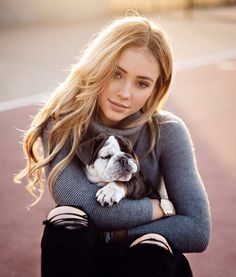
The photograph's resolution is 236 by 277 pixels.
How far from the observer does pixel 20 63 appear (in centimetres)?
855

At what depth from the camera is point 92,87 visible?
250cm

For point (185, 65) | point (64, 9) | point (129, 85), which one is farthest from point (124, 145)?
point (64, 9)

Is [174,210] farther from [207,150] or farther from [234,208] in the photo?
[207,150]

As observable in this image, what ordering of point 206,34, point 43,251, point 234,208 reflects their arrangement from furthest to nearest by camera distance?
point 206,34, point 234,208, point 43,251

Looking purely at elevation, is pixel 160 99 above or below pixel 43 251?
above

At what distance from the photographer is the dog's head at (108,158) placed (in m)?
2.32

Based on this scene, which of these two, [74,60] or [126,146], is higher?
[126,146]

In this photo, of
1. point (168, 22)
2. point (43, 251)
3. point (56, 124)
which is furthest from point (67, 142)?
point (168, 22)

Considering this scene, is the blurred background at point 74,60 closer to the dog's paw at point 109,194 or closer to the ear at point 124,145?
the ear at point 124,145

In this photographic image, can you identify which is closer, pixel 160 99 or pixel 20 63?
pixel 160 99

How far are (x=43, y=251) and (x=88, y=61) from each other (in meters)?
0.88

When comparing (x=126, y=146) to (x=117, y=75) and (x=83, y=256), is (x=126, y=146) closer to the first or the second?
(x=117, y=75)

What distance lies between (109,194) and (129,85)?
1.60 feet

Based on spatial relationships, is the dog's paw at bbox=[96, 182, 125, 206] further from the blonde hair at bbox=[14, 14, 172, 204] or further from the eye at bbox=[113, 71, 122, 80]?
the eye at bbox=[113, 71, 122, 80]
